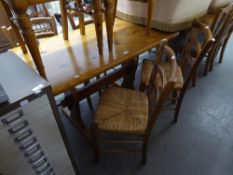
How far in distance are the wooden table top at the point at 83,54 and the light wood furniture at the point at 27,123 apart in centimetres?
18

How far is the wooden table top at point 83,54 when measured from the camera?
969mm

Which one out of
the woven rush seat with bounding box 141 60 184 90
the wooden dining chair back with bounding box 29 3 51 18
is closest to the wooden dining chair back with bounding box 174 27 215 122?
the woven rush seat with bounding box 141 60 184 90

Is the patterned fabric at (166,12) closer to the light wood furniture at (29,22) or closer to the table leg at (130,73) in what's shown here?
the table leg at (130,73)

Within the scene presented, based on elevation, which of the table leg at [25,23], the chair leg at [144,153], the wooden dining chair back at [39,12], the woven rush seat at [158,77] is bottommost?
the chair leg at [144,153]

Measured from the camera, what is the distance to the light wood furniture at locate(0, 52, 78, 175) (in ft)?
2.12

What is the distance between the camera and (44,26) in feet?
5.44

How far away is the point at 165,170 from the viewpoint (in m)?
1.31

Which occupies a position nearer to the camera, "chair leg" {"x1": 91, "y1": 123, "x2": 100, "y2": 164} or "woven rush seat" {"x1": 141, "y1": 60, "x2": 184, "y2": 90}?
"chair leg" {"x1": 91, "y1": 123, "x2": 100, "y2": 164}

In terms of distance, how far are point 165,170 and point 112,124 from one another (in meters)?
0.55

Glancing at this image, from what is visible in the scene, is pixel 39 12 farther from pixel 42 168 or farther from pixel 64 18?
pixel 42 168

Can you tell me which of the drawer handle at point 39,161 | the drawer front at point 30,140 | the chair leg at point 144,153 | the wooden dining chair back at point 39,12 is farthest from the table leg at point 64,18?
the wooden dining chair back at point 39,12

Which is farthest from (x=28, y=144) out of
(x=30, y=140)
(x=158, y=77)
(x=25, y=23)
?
(x=158, y=77)

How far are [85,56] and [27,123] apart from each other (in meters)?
0.55

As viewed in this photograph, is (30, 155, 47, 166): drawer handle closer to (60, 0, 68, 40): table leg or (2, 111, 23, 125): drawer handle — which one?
(2, 111, 23, 125): drawer handle
